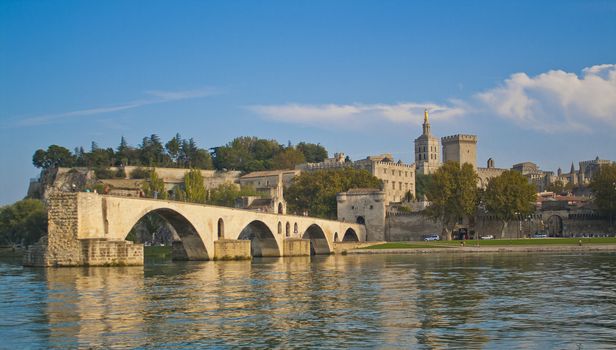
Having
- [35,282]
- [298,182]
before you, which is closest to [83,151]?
[298,182]

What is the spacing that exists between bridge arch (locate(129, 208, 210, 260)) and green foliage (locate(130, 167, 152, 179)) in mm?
72561

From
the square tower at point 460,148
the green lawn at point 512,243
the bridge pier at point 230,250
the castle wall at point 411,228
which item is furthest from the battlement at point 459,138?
the bridge pier at point 230,250

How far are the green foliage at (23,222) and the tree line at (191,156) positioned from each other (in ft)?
123

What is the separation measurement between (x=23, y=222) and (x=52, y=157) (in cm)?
5776

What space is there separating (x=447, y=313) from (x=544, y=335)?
4707mm

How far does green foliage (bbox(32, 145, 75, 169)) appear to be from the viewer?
143 m

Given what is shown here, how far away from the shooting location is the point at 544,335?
19938mm

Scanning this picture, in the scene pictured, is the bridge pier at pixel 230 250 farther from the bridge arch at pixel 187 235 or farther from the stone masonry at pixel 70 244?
the stone masonry at pixel 70 244

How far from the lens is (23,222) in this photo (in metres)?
88.7

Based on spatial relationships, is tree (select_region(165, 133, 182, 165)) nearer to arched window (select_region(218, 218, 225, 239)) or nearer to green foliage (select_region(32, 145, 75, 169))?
green foliage (select_region(32, 145, 75, 169))

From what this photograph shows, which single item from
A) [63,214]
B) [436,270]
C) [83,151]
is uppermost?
[83,151]

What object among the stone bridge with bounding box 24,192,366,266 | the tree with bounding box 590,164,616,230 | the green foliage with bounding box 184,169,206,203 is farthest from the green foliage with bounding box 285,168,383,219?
the tree with bounding box 590,164,616,230

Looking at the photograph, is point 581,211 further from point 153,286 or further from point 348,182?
point 153,286

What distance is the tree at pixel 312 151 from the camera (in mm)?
172125
